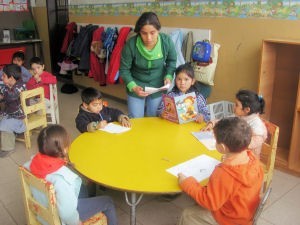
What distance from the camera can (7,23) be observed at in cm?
651

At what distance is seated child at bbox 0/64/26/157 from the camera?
335cm

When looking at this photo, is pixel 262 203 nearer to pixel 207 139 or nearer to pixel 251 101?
pixel 207 139

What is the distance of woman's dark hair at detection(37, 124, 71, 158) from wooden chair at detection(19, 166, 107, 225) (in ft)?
0.42

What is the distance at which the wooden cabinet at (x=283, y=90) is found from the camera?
2.95m

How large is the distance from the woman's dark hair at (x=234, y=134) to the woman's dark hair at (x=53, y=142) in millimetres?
Answer: 729

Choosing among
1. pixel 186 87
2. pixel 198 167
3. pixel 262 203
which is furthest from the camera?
pixel 186 87

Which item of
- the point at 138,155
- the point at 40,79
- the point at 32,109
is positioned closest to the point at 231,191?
the point at 138,155

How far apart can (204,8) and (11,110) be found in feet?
7.60

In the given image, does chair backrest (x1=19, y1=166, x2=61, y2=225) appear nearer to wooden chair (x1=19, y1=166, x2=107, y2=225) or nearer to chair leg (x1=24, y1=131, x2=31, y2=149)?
wooden chair (x1=19, y1=166, x2=107, y2=225)

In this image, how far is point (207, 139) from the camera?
6.79 ft

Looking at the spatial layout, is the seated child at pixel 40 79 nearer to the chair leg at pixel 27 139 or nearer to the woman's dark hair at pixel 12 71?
the woman's dark hair at pixel 12 71

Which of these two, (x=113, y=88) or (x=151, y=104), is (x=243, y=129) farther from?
(x=113, y=88)

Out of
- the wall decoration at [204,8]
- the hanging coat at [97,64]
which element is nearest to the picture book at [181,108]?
the wall decoration at [204,8]

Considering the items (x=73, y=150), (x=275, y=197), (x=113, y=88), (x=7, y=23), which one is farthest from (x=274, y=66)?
(x=7, y=23)
